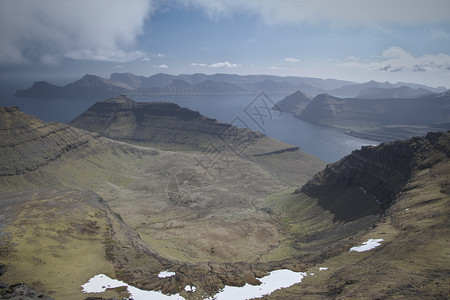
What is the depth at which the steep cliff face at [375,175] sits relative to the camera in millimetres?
74688

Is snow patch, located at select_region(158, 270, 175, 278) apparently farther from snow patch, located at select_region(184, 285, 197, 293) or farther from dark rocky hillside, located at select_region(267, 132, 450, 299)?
dark rocky hillside, located at select_region(267, 132, 450, 299)

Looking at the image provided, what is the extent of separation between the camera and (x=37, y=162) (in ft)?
383

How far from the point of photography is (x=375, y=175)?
85562mm

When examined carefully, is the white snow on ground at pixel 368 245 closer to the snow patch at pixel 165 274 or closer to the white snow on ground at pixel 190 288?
the white snow on ground at pixel 190 288

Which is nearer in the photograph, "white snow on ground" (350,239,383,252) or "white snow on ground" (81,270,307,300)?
"white snow on ground" (81,270,307,300)

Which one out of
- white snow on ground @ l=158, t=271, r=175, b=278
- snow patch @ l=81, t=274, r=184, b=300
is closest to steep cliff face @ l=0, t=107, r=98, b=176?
snow patch @ l=81, t=274, r=184, b=300

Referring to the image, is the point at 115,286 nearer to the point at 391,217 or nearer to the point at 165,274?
the point at 165,274

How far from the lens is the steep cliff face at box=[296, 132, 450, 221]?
7469 centimetres

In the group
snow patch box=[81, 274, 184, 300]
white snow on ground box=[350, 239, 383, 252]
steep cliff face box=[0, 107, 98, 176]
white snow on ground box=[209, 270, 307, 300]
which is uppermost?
steep cliff face box=[0, 107, 98, 176]

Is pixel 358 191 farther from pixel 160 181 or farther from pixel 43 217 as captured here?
pixel 160 181

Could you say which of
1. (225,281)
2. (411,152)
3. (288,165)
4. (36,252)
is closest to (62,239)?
(36,252)

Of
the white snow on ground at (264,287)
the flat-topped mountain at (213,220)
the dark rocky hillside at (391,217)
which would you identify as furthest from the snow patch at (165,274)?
the dark rocky hillside at (391,217)

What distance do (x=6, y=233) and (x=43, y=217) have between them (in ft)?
24.5

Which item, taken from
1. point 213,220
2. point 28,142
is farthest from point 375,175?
point 28,142
